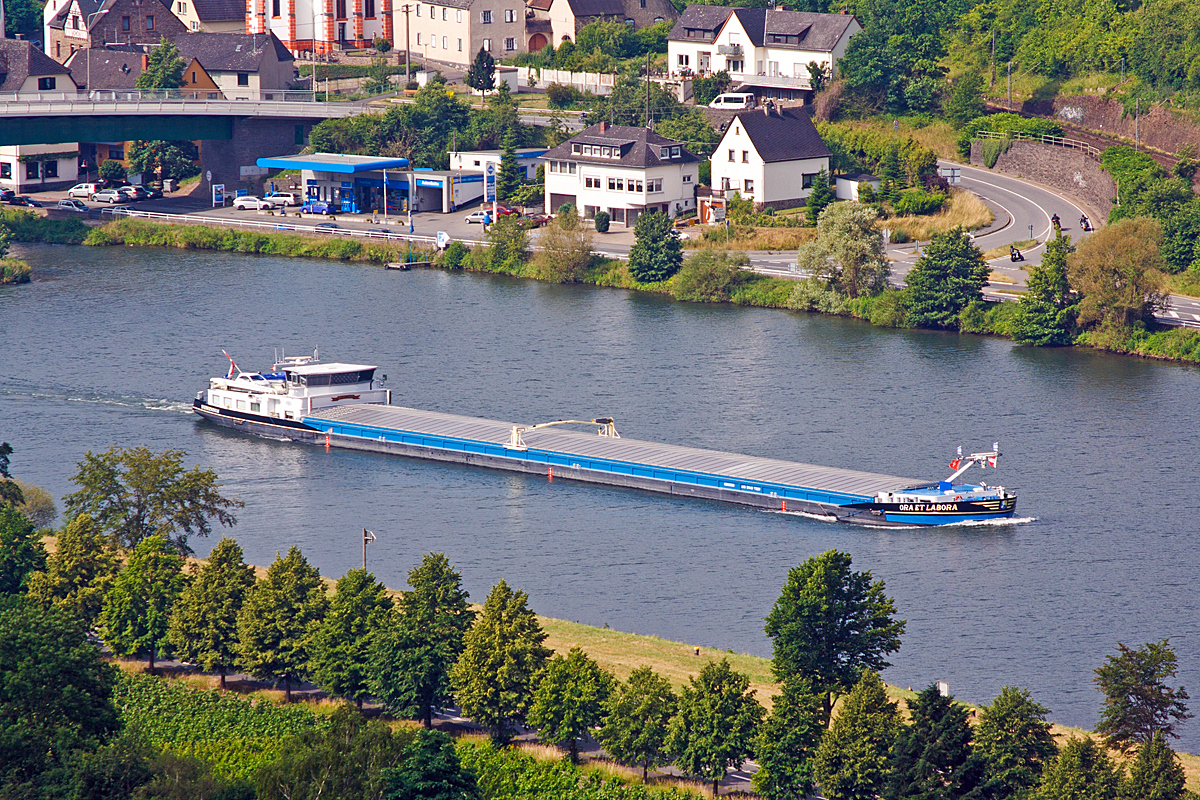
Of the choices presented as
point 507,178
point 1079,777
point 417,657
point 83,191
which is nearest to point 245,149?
point 83,191

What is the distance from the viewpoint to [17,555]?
171 ft

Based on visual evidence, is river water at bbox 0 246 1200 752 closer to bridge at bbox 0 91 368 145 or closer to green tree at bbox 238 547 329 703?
green tree at bbox 238 547 329 703

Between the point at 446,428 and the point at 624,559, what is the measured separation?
16.8 meters

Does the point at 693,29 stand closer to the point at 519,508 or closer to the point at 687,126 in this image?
the point at 687,126

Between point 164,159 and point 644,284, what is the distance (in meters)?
50.3

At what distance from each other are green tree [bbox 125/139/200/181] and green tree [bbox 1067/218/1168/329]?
243 feet

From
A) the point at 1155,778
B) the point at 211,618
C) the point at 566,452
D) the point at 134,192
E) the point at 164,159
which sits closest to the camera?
the point at 1155,778

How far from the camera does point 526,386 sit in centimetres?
8000

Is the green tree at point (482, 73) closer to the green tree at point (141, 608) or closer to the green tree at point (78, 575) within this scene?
the green tree at point (78, 575)

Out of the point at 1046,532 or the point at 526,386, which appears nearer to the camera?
the point at 1046,532

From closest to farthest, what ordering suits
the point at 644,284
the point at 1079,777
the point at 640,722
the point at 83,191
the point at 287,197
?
the point at 1079,777 → the point at 640,722 → the point at 644,284 → the point at 287,197 → the point at 83,191

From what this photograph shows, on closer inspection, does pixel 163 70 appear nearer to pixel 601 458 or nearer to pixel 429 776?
pixel 601 458

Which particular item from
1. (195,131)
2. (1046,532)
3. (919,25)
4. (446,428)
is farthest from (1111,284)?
(195,131)

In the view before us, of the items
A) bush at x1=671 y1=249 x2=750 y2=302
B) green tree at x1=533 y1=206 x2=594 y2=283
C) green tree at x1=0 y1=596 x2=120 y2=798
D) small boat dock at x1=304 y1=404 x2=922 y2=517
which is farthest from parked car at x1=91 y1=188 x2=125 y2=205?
green tree at x1=0 y1=596 x2=120 y2=798
